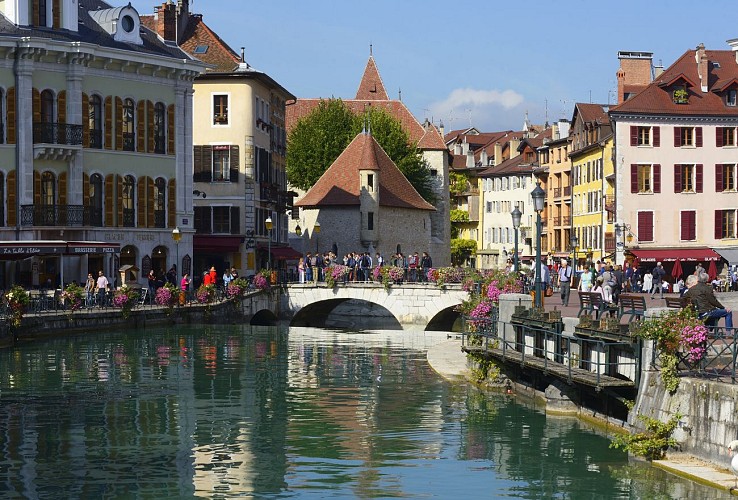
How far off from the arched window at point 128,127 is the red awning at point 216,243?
33.3 feet

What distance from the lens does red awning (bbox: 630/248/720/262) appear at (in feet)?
250

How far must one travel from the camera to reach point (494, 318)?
3706cm

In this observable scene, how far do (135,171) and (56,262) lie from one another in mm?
5695

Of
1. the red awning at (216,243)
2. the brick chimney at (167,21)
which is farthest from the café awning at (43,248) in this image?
the brick chimney at (167,21)

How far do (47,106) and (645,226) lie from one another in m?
33.6

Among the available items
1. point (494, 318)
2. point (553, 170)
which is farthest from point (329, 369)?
point (553, 170)

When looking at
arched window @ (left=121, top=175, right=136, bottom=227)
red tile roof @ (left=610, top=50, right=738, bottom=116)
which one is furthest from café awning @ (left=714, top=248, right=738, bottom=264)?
arched window @ (left=121, top=175, right=136, bottom=227)

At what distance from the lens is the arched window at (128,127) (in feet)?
204

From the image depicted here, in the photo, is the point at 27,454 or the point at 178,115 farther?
the point at 178,115

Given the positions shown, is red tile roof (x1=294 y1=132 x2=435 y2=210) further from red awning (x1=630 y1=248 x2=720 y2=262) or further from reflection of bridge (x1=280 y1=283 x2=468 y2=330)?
reflection of bridge (x1=280 y1=283 x2=468 y2=330)

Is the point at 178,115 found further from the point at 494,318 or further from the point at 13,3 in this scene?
the point at 494,318

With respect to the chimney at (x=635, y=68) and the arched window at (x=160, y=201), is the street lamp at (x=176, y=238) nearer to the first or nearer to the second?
the arched window at (x=160, y=201)

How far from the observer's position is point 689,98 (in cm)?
7762

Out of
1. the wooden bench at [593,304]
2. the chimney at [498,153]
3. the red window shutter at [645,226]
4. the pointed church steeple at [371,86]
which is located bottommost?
the wooden bench at [593,304]
